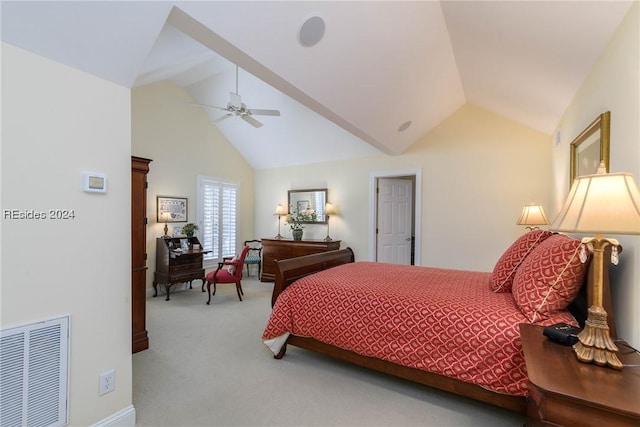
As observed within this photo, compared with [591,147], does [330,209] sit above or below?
below

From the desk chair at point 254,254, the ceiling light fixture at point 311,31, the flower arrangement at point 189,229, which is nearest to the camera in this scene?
the ceiling light fixture at point 311,31

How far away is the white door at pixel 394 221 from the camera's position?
5.30 meters

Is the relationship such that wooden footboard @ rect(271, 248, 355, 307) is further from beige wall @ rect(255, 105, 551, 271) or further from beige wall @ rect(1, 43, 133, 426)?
beige wall @ rect(255, 105, 551, 271)

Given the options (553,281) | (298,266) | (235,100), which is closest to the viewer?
(553,281)

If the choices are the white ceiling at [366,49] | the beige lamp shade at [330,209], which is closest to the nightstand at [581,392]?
the white ceiling at [366,49]

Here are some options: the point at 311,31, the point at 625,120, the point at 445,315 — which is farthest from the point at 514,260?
the point at 311,31

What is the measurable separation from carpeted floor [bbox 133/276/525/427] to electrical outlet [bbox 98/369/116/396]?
334 millimetres

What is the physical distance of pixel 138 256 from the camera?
2936 millimetres

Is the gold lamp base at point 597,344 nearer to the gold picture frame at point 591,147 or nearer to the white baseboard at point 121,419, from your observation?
the gold picture frame at point 591,147

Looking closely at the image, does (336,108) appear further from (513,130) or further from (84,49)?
(513,130)

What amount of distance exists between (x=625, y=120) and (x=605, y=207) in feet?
2.72

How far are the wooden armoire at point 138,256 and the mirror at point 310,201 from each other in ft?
11.1

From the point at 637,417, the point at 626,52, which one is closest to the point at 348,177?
the point at 626,52

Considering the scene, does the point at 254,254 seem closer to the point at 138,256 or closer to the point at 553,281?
the point at 138,256
